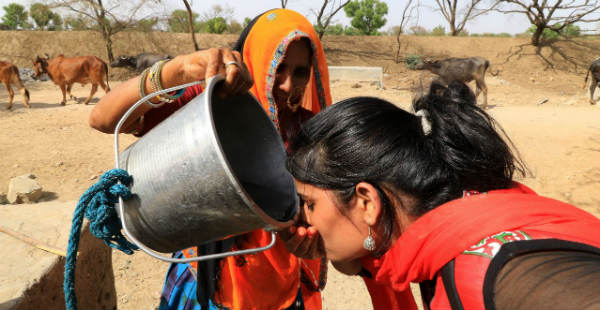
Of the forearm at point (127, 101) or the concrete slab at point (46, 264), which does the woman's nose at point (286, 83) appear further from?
the concrete slab at point (46, 264)

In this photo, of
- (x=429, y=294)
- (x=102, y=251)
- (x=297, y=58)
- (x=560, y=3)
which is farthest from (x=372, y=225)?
(x=560, y=3)

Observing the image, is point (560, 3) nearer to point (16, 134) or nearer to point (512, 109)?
point (512, 109)

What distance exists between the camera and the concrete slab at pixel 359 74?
41.1 feet

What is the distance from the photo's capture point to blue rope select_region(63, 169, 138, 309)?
794 mm

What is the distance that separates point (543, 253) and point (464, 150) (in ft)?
1.15

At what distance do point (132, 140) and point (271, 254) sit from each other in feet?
18.6

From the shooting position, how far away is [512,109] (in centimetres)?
925

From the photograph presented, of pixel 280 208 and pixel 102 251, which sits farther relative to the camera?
pixel 102 251

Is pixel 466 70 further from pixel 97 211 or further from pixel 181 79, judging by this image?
pixel 97 211

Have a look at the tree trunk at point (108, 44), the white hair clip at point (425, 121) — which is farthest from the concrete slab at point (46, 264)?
the tree trunk at point (108, 44)

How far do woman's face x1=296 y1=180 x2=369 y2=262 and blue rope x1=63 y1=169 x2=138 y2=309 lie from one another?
1.66ft

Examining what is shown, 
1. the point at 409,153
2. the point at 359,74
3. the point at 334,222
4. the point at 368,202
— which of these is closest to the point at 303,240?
the point at 334,222

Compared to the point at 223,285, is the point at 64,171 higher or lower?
lower

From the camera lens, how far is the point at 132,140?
20.7 ft
